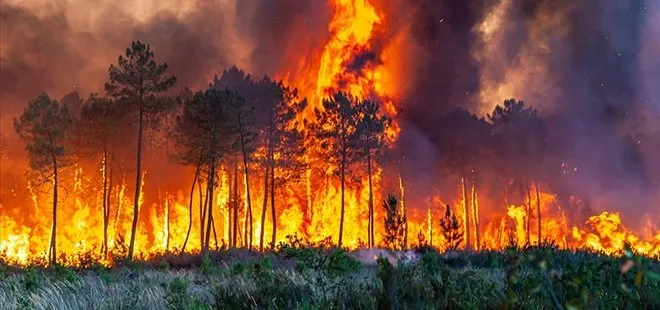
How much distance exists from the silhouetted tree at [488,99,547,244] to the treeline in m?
24.9

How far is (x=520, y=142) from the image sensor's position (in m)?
64.9

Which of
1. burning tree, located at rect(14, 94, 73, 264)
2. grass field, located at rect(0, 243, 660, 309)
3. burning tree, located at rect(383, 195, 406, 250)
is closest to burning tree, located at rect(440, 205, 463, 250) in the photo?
grass field, located at rect(0, 243, 660, 309)

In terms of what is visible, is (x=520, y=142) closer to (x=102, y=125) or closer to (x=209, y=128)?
(x=209, y=128)

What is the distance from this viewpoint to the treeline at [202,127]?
33938 millimetres

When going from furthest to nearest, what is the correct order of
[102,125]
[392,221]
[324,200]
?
[324,200] → [102,125] → [392,221]

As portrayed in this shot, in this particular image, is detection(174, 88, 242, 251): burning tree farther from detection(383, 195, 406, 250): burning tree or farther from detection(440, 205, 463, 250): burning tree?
detection(383, 195, 406, 250): burning tree

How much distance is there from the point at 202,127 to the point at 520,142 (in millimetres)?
41921

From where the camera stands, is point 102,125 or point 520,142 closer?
point 102,125

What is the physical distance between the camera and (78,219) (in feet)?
188

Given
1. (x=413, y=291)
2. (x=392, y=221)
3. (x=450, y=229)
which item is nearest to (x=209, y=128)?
(x=450, y=229)

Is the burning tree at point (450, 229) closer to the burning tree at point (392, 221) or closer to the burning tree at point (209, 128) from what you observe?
the burning tree at point (392, 221)

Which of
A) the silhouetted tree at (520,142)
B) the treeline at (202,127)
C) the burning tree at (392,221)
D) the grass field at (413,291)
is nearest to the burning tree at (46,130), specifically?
the treeline at (202,127)

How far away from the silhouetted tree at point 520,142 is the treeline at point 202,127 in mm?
24886

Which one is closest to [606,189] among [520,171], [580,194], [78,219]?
[580,194]
